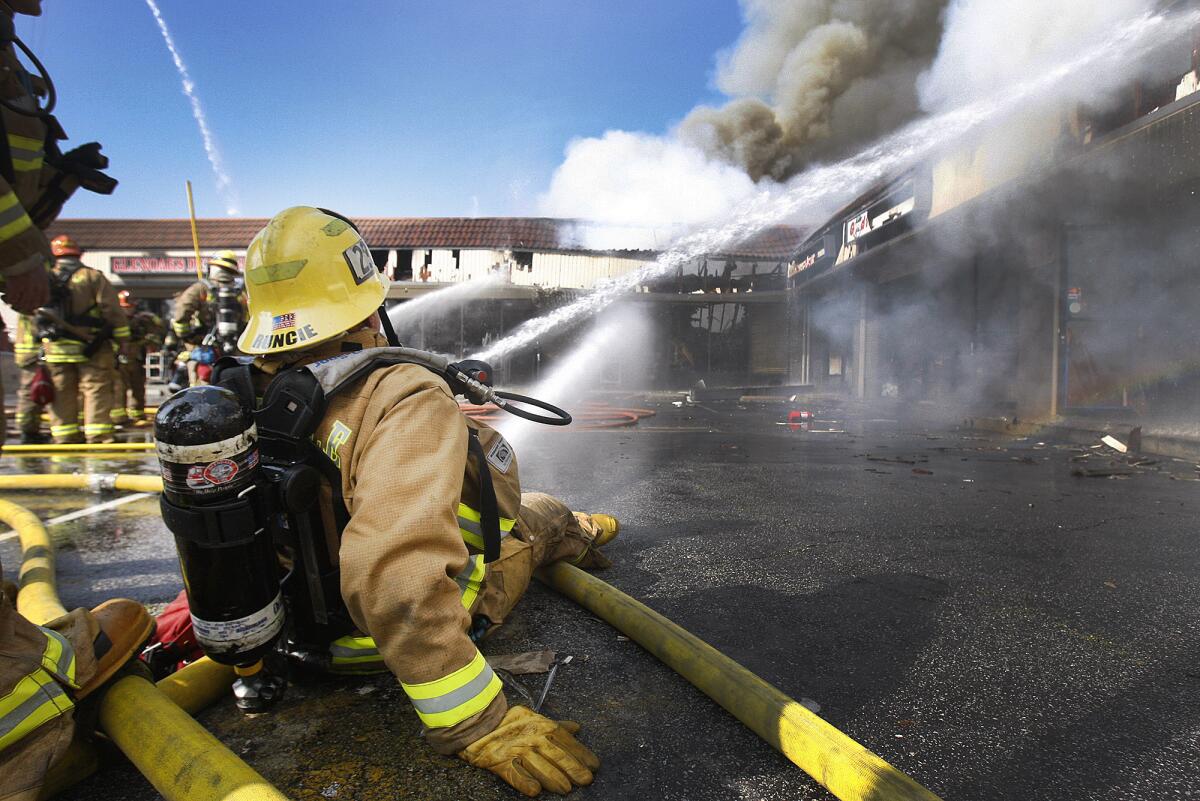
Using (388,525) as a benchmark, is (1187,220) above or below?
above

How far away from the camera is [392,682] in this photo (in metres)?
1.69

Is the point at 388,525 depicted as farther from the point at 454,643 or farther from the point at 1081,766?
the point at 1081,766

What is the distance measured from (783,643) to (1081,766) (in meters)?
0.77

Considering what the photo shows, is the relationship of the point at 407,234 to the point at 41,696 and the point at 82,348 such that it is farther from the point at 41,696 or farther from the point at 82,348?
the point at 41,696

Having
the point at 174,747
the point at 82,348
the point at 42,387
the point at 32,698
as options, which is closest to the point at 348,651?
the point at 174,747

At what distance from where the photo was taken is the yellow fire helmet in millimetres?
1510

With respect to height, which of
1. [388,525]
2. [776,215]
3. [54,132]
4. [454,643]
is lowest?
[454,643]

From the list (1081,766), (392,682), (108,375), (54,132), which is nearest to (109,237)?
(108,375)

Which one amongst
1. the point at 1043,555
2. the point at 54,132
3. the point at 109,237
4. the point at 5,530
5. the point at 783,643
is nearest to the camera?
the point at 783,643

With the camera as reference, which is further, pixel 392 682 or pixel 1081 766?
pixel 392 682

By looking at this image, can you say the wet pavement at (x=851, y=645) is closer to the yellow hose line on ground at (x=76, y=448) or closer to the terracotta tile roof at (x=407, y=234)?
the yellow hose line on ground at (x=76, y=448)

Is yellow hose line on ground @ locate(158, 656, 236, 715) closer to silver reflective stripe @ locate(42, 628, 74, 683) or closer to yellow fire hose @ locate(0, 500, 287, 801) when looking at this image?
yellow fire hose @ locate(0, 500, 287, 801)

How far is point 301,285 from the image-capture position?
153cm

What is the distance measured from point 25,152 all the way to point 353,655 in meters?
2.01
